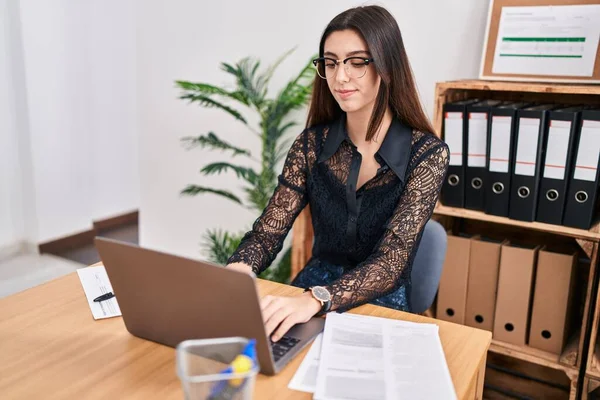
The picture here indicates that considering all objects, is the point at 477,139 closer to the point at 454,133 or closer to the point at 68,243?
the point at 454,133

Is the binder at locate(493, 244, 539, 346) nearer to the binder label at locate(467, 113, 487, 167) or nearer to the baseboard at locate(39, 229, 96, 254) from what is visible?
the binder label at locate(467, 113, 487, 167)

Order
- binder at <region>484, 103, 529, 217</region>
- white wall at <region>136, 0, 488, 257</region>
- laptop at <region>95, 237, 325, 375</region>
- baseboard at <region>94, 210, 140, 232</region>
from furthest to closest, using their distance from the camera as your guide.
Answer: baseboard at <region>94, 210, 140, 232</region> → white wall at <region>136, 0, 488, 257</region> → binder at <region>484, 103, 529, 217</region> → laptop at <region>95, 237, 325, 375</region>

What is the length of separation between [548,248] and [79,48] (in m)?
2.97

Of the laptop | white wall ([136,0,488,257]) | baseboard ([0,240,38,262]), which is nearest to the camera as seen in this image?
the laptop

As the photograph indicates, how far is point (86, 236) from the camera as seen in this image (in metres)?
3.89

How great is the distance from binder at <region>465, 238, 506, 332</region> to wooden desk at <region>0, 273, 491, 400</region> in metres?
0.96

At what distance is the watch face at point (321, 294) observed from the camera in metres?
1.21

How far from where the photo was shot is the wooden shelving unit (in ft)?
6.15

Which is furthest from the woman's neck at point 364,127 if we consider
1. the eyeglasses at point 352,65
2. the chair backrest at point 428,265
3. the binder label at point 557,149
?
the binder label at point 557,149

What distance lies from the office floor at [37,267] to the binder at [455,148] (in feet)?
6.49

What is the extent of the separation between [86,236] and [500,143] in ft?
9.32

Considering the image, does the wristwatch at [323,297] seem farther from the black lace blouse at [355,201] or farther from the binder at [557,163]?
the binder at [557,163]

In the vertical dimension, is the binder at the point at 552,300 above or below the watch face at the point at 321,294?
below

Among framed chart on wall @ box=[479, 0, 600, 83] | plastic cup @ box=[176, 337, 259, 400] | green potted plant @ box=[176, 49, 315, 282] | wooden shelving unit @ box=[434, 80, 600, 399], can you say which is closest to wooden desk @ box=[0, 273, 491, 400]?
plastic cup @ box=[176, 337, 259, 400]
